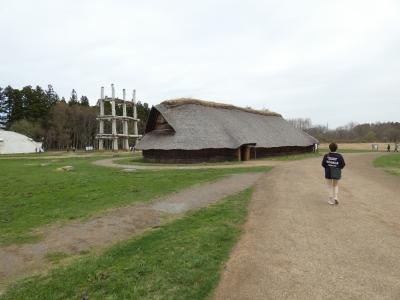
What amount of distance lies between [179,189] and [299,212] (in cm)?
638

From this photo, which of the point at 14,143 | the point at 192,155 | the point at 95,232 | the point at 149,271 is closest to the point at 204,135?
the point at 192,155

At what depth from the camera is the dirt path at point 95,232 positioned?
6507 millimetres

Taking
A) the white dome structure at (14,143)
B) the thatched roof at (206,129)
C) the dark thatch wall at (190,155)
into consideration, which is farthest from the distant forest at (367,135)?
the white dome structure at (14,143)

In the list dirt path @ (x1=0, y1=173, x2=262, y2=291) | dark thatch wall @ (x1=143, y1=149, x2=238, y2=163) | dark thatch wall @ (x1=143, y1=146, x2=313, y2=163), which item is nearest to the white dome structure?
dark thatch wall @ (x1=143, y1=146, x2=313, y2=163)

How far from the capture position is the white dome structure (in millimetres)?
65438

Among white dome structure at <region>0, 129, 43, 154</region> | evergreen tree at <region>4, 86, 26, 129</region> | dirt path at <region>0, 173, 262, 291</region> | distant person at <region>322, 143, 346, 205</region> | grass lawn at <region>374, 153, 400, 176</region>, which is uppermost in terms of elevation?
evergreen tree at <region>4, 86, 26, 129</region>

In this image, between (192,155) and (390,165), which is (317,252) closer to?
(390,165)

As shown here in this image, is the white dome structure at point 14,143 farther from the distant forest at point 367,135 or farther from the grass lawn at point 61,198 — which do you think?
the distant forest at point 367,135

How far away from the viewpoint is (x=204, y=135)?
3288 cm

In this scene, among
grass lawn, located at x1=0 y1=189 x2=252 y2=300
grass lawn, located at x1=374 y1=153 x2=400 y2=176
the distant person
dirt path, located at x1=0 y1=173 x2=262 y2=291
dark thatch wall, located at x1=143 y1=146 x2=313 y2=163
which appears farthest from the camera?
dark thatch wall, located at x1=143 y1=146 x2=313 y2=163

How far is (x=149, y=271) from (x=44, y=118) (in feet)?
277

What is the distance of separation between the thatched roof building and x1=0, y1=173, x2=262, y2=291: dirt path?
18616 millimetres

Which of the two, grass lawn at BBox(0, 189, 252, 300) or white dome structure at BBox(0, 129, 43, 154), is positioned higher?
white dome structure at BBox(0, 129, 43, 154)

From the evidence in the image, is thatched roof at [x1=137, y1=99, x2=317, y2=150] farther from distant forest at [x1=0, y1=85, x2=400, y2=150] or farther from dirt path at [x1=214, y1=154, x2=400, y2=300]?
distant forest at [x1=0, y1=85, x2=400, y2=150]
